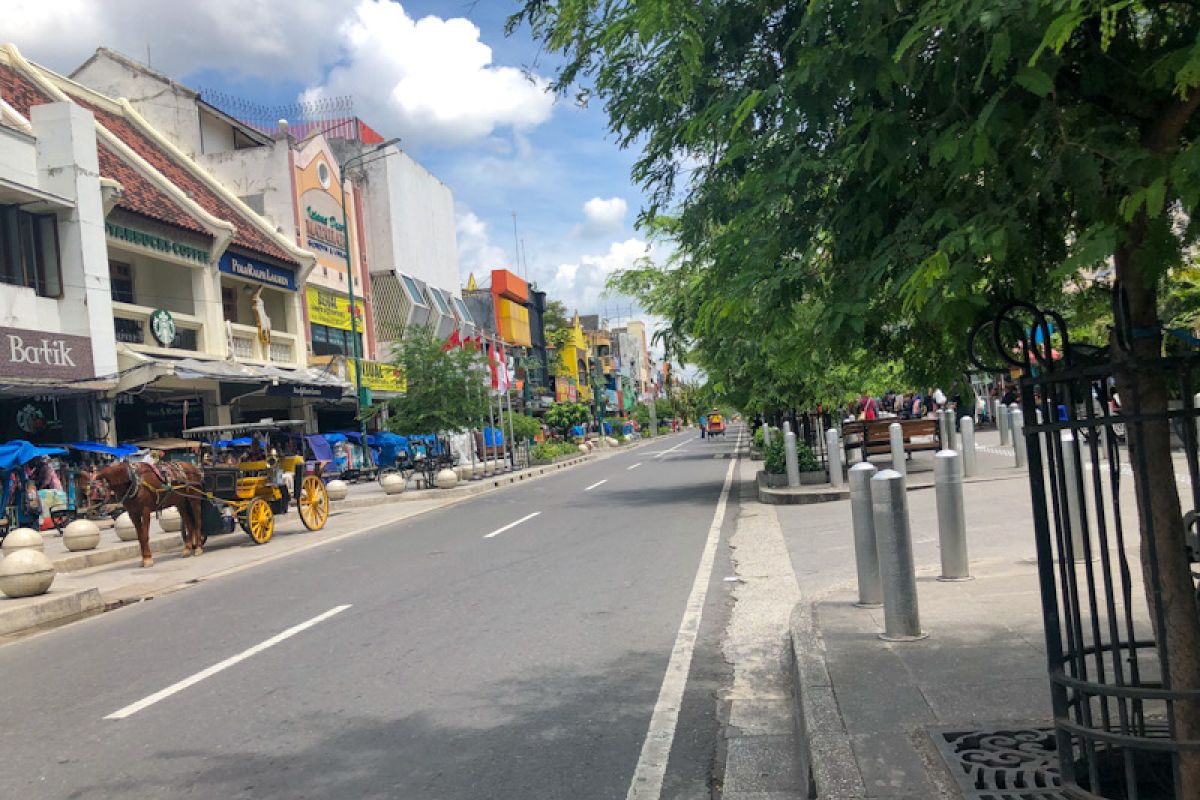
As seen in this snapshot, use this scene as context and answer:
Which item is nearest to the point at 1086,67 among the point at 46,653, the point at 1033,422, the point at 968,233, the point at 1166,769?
the point at 968,233

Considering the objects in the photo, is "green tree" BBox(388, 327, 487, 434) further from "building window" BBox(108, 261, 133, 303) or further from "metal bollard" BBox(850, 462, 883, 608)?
"metal bollard" BBox(850, 462, 883, 608)

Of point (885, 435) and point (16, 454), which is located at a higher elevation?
point (16, 454)

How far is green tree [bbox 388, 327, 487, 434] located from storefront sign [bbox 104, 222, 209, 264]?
6652 millimetres

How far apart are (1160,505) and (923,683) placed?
85.6 inches

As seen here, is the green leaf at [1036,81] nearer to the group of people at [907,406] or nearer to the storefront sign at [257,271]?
the group of people at [907,406]

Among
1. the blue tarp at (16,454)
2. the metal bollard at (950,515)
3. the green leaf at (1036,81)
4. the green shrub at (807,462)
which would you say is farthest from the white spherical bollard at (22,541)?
the green shrub at (807,462)

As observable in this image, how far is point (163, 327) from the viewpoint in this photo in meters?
25.9

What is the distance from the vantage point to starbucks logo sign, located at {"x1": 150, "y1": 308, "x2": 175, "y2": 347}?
2566 centimetres

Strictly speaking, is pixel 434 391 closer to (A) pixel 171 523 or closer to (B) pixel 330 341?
(B) pixel 330 341

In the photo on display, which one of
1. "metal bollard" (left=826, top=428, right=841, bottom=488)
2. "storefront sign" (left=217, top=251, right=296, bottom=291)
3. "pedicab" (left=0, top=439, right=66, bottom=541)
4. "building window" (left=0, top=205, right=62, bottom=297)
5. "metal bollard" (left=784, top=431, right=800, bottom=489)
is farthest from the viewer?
"storefront sign" (left=217, top=251, right=296, bottom=291)

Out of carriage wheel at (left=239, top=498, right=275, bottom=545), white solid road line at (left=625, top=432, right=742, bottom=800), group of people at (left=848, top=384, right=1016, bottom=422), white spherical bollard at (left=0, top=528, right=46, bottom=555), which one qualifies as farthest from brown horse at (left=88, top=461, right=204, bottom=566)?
group of people at (left=848, top=384, right=1016, bottom=422)

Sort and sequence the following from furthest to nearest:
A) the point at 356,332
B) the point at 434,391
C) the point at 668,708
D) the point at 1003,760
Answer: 1. the point at 356,332
2. the point at 434,391
3. the point at 668,708
4. the point at 1003,760

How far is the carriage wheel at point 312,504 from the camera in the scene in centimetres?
1805

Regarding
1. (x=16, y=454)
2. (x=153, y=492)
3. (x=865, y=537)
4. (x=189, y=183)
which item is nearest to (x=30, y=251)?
(x=16, y=454)
